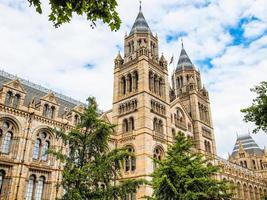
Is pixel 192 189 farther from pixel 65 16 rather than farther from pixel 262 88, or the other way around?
pixel 65 16

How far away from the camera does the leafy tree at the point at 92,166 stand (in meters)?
14.3

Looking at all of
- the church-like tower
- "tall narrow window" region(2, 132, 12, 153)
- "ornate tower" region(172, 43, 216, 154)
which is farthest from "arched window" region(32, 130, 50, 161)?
"ornate tower" region(172, 43, 216, 154)

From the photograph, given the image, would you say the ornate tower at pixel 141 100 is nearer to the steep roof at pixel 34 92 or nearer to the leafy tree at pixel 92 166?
the steep roof at pixel 34 92

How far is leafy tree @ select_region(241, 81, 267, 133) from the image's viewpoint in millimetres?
18156

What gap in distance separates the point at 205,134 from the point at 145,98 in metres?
15.8

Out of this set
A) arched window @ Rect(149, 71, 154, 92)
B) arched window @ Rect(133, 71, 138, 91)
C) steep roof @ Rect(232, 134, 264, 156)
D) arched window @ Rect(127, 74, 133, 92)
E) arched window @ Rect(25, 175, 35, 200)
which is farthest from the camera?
steep roof @ Rect(232, 134, 264, 156)

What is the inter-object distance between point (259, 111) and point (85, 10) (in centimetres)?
1613

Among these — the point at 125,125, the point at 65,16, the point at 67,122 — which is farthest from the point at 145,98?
the point at 65,16

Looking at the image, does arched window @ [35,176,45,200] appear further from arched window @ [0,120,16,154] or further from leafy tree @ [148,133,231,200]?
leafy tree @ [148,133,231,200]

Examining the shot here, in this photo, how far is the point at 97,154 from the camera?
1595 centimetres

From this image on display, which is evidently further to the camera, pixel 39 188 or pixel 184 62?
pixel 184 62

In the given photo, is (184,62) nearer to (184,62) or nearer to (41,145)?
(184,62)

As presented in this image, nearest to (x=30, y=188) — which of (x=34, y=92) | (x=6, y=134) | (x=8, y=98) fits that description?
(x=6, y=134)

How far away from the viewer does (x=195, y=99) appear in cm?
4391
